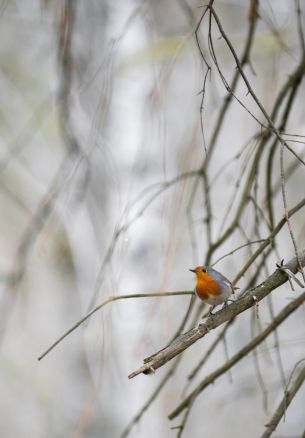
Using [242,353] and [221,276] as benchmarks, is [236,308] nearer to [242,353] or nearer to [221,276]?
[221,276]

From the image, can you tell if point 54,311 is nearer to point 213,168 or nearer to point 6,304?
point 213,168

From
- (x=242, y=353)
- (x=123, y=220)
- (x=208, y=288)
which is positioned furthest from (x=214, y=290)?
(x=123, y=220)

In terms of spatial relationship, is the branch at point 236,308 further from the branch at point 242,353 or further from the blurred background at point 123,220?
the blurred background at point 123,220

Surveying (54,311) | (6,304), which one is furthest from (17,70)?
(6,304)

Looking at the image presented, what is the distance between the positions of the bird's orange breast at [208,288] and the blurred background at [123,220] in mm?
303

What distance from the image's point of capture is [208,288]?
1109mm

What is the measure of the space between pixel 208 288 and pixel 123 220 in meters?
1.27

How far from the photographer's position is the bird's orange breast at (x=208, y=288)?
1.10 metres

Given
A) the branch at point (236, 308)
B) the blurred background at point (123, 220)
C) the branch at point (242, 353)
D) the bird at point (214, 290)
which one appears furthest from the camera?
the blurred background at point (123, 220)

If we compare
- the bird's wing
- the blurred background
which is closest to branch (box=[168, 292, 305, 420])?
the bird's wing

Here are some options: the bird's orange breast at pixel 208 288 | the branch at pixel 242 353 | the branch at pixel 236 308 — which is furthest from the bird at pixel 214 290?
the branch at pixel 242 353

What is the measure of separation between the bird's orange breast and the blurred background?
303 millimetres

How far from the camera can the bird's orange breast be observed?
3.61 ft

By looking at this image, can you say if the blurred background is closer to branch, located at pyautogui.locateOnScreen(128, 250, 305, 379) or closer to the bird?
the bird
